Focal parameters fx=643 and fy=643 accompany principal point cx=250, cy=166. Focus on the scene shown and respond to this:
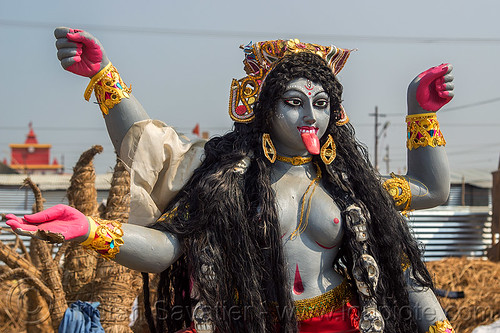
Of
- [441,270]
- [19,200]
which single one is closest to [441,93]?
[441,270]

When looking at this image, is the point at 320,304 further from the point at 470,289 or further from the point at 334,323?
the point at 470,289

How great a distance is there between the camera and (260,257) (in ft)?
8.25

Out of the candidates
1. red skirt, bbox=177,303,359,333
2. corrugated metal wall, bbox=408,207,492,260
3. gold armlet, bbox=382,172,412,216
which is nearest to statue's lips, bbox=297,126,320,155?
gold armlet, bbox=382,172,412,216

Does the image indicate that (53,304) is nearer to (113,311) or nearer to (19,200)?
(113,311)

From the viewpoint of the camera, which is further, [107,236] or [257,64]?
[257,64]

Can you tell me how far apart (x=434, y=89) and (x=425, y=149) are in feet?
0.86

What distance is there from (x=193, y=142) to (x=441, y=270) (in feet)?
16.0

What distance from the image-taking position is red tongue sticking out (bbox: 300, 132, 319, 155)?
253cm

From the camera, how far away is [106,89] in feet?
8.45

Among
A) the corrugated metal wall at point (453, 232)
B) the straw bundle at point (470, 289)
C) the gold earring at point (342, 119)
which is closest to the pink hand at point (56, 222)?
the gold earring at point (342, 119)

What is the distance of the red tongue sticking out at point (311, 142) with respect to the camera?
2.53 meters

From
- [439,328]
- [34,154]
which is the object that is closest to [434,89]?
[439,328]

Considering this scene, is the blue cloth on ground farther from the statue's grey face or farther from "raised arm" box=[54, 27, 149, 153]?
the statue's grey face

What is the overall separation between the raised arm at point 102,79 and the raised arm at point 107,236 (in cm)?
46
